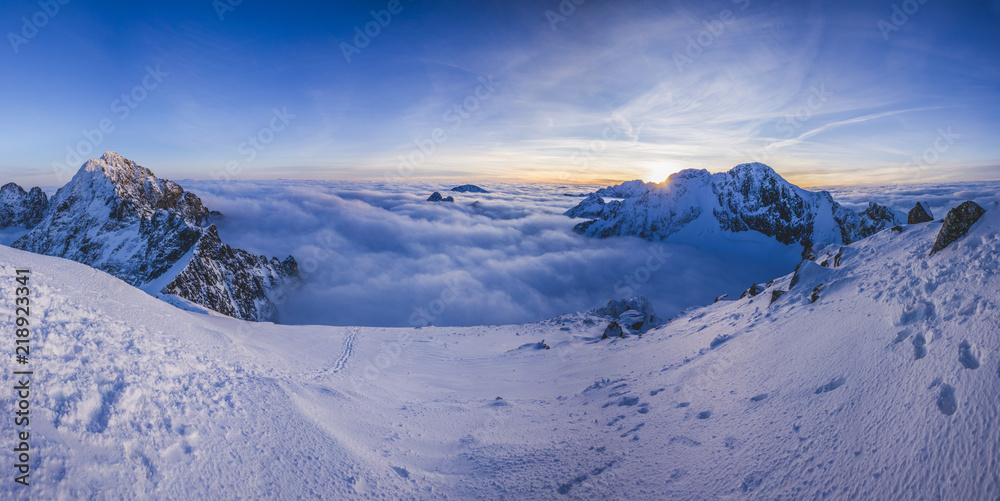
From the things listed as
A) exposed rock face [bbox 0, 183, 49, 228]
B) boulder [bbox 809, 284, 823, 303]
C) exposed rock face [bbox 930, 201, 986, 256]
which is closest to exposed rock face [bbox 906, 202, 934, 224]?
boulder [bbox 809, 284, 823, 303]

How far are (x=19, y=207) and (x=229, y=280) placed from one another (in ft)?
397

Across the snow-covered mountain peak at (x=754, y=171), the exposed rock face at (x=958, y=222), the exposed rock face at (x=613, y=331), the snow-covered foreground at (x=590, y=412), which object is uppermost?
the snow-covered mountain peak at (x=754, y=171)

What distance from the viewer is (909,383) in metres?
5.73

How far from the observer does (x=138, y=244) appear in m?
81.0

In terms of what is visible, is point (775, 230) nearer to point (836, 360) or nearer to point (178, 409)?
point (836, 360)

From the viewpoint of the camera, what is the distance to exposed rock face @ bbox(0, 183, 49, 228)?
124562mm

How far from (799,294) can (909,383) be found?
7917 mm

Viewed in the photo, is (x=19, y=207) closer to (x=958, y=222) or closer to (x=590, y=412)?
(x=590, y=412)

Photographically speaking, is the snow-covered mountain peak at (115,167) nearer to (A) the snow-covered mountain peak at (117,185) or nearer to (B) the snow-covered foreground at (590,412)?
(A) the snow-covered mountain peak at (117,185)

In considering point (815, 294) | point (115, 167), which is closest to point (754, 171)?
point (815, 294)

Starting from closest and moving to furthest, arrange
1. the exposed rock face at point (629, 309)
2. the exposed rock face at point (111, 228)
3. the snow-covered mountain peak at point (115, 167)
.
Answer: the exposed rock face at point (629, 309), the exposed rock face at point (111, 228), the snow-covered mountain peak at point (115, 167)

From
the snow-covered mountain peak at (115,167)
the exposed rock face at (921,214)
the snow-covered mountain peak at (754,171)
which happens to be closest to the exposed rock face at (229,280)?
the snow-covered mountain peak at (115,167)

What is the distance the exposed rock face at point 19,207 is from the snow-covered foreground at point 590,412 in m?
195

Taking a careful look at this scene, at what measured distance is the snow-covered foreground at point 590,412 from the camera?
514 centimetres
